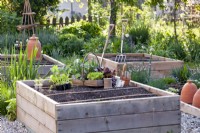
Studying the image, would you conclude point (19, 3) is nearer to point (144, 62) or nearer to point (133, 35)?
point (133, 35)

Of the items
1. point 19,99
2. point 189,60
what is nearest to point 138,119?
point 19,99

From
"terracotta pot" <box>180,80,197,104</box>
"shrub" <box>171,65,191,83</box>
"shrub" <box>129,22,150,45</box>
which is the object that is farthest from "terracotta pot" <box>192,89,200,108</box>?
"shrub" <box>129,22,150,45</box>

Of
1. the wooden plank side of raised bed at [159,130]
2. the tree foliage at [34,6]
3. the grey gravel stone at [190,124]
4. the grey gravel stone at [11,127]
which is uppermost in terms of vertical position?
the tree foliage at [34,6]

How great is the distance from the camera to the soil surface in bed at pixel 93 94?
6.01 metres

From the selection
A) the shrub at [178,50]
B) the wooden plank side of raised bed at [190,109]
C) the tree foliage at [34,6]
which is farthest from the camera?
the tree foliage at [34,6]

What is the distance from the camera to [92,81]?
266 inches

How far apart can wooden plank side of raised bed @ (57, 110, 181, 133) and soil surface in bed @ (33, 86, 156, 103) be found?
16.8 inches

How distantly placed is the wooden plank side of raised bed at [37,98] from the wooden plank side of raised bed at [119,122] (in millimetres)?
229

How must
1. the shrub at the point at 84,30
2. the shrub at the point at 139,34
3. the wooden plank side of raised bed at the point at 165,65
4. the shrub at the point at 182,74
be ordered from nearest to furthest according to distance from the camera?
the shrub at the point at 182,74, the wooden plank side of raised bed at the point at 165,65, the shrub at the point at 139,34, the shrub at the point at 84,30

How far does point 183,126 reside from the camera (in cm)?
653

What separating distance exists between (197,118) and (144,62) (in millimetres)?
2943

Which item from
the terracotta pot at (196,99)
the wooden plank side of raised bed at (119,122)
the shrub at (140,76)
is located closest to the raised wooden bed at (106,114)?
the wooden plank side of raised bed at (119,122)

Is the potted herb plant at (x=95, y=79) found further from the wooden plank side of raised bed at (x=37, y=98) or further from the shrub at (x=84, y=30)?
the shrub at (x=84, y=30)

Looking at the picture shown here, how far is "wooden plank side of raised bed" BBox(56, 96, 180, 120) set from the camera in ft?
17.5
